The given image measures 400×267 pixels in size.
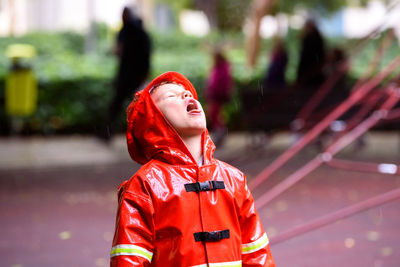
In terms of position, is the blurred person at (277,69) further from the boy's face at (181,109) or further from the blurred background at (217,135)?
the boy's face at (181,109)

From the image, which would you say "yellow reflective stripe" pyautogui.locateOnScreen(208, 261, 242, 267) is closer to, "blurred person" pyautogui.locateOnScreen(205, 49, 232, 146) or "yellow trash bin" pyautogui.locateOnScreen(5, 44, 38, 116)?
"blurred person" pyautogui.locateOnScreen(205, 49, 232, 146)

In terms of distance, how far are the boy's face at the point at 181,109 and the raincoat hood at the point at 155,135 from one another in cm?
3

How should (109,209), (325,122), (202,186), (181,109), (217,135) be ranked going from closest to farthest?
1. (202,186)
2. (181,109)
3. (325,122)
4. (109,209)
5. (217,135)

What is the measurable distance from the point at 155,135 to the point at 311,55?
838cm

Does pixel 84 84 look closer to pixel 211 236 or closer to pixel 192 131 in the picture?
pixel 192 131

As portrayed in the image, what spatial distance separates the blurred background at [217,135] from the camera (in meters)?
4.55

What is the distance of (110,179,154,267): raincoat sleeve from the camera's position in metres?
1.95

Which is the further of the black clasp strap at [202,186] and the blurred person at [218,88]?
the blurred person at [218,88]

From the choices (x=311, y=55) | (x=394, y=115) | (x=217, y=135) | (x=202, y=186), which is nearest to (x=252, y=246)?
(x=202, y=186)

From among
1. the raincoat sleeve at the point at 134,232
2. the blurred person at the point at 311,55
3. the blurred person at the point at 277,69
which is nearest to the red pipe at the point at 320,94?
the blurred person at the point at 311,55

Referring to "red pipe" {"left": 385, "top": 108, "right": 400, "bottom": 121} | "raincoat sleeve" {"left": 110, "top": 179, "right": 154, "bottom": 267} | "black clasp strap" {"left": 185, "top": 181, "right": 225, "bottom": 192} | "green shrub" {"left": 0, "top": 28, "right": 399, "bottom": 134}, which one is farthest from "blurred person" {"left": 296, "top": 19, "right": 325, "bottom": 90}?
"raincoat sleeve" {"left": 110, "top": 179, "right": 154, "bottom": 267}

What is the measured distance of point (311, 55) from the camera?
1023cm

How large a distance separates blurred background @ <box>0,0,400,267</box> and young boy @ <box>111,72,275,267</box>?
184cm

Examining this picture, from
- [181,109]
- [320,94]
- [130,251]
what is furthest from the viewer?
[320,94]
